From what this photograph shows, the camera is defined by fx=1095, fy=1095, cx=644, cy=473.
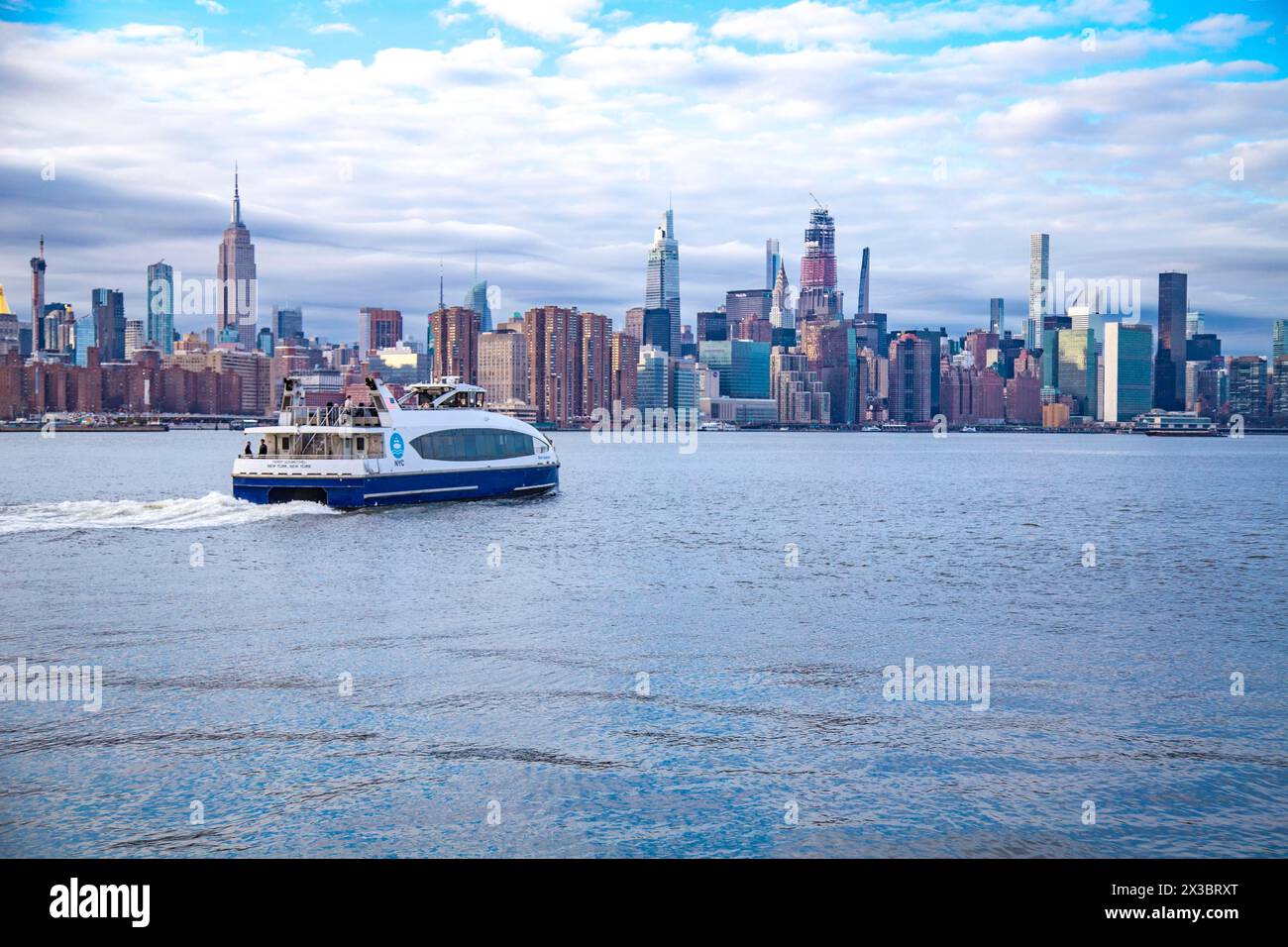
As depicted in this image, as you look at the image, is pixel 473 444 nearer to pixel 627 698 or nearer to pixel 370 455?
pixel 370 455

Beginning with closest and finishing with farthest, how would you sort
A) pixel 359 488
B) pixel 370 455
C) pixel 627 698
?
1. pixel 627 698
2. pixel 359 488
3. pixel 370 455

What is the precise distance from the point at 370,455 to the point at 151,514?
10293 millimetres

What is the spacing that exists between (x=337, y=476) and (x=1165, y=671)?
129 feet

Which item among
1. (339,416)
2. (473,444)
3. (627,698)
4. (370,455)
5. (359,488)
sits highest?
(339,416)

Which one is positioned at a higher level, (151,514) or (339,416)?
(339,416)

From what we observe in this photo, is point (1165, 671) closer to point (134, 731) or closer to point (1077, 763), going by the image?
point (1077, 763)

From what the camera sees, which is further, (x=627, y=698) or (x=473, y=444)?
(x=473, y=444)

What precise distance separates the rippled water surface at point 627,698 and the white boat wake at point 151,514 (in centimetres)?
113

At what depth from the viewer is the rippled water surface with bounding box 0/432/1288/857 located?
44.5ft

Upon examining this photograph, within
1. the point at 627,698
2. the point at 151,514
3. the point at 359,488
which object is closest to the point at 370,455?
the point at 359,488

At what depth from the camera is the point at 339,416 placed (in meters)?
54.5

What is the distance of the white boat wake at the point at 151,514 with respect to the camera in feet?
153

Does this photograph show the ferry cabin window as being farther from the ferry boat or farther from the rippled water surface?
the rippled water surface

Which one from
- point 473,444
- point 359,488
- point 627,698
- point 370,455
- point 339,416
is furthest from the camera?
point 473,444
